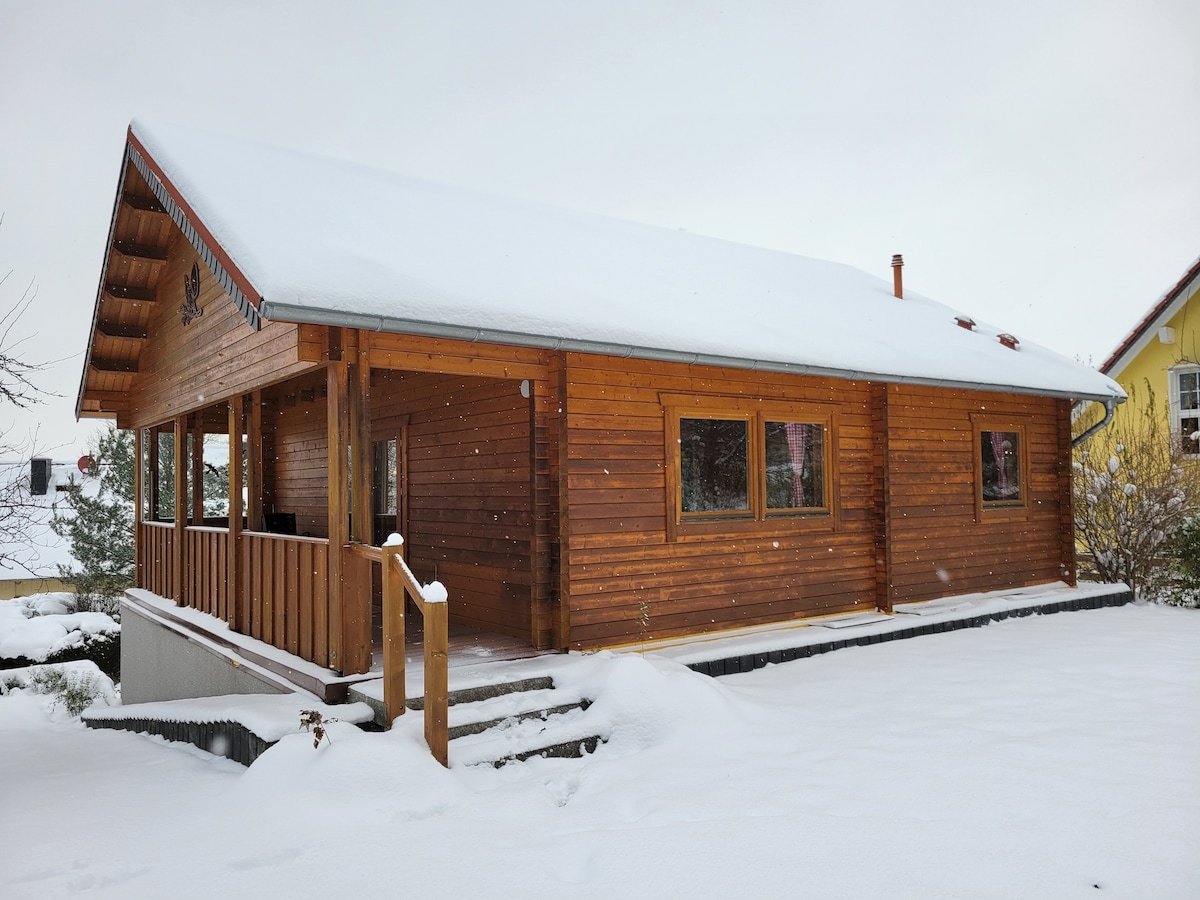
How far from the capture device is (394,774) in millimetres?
4348

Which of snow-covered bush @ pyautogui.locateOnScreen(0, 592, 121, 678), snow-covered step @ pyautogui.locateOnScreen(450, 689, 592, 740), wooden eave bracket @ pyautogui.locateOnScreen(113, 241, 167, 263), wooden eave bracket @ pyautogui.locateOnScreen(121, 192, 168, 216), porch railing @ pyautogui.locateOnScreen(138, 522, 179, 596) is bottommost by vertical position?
snow-covered bush @ pyautogui.locateOnScreen(0, 592, 121, 678)

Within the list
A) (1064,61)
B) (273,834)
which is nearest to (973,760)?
(273,834)

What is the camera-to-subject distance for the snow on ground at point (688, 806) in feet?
11.4

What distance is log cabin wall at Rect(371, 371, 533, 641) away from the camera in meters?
7.62

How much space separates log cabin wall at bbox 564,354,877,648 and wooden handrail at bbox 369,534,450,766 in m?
2.03

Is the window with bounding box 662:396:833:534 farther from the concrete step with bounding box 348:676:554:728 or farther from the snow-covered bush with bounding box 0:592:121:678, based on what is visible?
the snow-covered bush with bounding box 0:592:121:678

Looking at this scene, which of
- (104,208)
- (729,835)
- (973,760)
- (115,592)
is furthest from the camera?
(104,208)

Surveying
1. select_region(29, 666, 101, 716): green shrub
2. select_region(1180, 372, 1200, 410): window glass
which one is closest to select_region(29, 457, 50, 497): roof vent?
select_region(29, 666, 101, 716): green shrub

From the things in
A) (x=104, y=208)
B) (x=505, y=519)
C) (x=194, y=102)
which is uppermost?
(x=194, y=102)

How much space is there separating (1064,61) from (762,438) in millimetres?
26235

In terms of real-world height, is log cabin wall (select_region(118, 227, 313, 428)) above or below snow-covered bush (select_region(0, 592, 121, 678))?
above

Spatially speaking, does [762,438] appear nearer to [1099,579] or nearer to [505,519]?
[505,519]

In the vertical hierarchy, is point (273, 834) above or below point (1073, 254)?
below

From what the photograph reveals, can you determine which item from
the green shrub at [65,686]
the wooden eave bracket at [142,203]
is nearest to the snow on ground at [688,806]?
the wooden eave bracket at [142,203]
